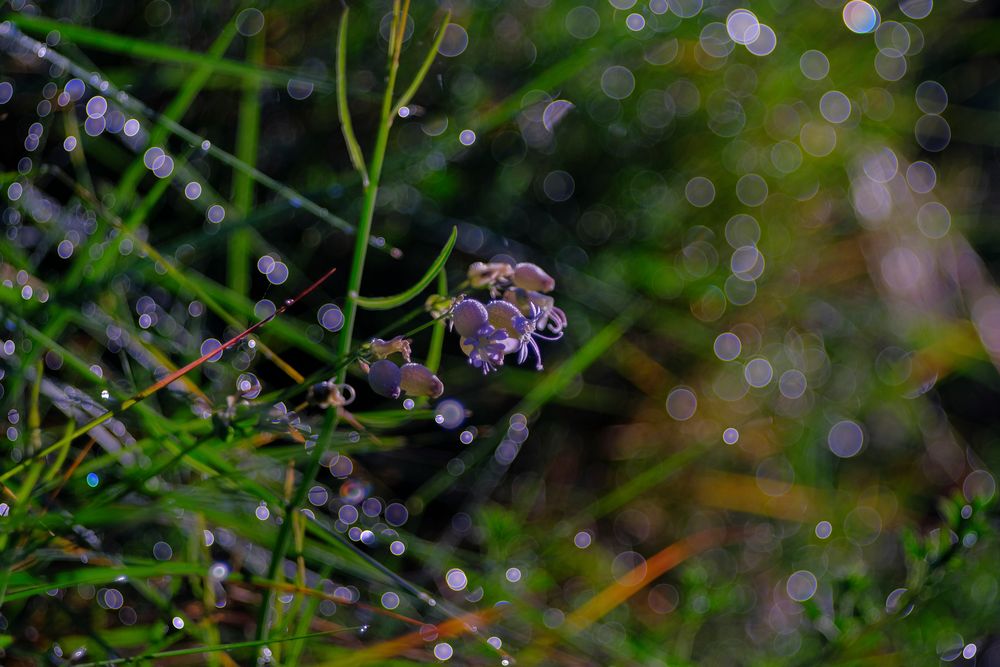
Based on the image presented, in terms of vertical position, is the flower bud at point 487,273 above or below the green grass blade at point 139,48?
below

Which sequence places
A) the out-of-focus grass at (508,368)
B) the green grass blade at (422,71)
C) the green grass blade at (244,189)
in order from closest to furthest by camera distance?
the green grass blade at (422,71)
the out-of-focus grass at (508,368)
the green grass blade at (244,189)

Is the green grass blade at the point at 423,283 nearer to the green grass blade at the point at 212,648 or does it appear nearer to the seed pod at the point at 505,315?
the seed pod at the point at 505,315

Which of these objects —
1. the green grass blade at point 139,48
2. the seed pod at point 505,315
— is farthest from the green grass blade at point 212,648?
the green grass blade at point 139,48

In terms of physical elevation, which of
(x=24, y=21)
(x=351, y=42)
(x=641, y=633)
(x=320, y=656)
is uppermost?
(x=24, y=21)

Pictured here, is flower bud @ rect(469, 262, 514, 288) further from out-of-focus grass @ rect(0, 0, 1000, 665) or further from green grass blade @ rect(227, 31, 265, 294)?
green grass blade @ rect(227, 31, 265, 294)

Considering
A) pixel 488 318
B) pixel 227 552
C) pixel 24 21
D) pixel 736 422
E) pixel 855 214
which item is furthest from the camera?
pixel 855 214

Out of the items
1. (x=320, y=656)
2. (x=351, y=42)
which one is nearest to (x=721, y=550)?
(x=320, y=656)

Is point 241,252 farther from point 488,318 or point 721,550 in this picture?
point 721,550

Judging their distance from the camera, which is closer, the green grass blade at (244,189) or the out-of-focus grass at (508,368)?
the out-of-focus grass at (508,368)
